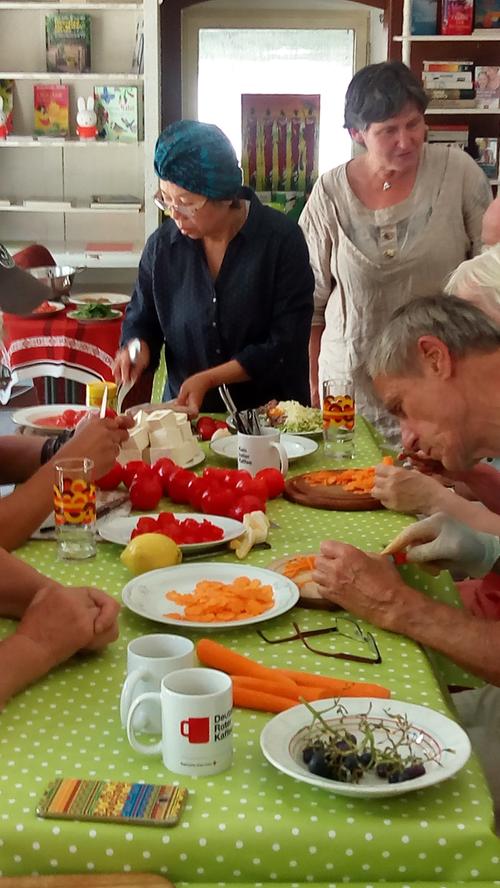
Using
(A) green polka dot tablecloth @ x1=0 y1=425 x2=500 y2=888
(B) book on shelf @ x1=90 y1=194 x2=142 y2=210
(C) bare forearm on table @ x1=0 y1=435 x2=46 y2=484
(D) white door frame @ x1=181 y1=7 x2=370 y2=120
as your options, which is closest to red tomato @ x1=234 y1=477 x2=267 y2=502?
(C) bare forearm on table @ x1=0 y1=435 x2=46 y2=484

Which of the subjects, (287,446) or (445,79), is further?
(445,79)

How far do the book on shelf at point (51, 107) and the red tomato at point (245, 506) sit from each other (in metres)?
4.34

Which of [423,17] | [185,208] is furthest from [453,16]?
[185,208]

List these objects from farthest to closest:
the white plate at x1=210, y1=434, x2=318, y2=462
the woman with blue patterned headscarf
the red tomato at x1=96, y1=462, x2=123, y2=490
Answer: the woman with blue patterned headscarf → the white plate at x1=210, y1=434, x2=318, y2=462 → the red tomato at x1=96, y1=462, x2=123, y2=490

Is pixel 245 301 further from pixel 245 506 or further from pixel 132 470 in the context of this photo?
pixel 245 506

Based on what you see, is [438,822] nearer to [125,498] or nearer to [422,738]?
[422,738]

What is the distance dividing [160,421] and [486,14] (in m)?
4.08

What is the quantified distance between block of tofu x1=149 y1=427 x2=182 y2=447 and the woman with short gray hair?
1045 mm

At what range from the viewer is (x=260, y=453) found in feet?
7.91

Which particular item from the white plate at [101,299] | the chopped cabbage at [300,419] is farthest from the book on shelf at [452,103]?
the chopped cabbage at [300,419]

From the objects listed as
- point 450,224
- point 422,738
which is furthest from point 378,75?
point 422,738

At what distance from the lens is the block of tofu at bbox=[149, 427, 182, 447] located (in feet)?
8.29

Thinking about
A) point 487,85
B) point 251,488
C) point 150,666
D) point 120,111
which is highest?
point 487,85

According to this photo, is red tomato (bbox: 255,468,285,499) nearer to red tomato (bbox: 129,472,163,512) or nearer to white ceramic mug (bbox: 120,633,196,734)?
red tomato (bbox: 129,472,163,512)
